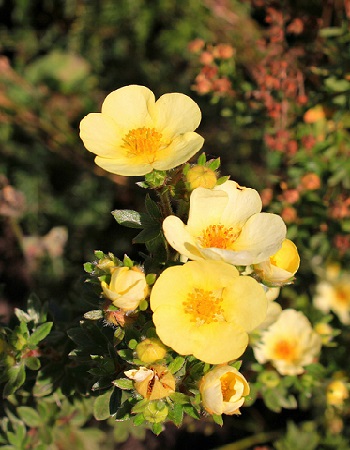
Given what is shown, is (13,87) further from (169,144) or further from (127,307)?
(127,307)

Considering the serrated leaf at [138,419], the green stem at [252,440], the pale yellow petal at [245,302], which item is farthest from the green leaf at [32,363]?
the green stem at [252,440]

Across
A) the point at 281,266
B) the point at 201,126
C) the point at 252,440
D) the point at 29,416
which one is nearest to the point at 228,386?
the point at 281,266

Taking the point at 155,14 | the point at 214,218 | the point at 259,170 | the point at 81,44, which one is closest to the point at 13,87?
the point at 81,44

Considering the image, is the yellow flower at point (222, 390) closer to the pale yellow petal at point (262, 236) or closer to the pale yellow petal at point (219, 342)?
the pale yellow petal at point (219, 342)

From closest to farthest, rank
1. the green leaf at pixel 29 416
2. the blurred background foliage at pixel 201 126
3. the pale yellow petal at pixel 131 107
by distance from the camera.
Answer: the pale yellow petal at pixel 131 107, the green leaf at pixel 29 416, the blurred background foliage at pixel 201 126

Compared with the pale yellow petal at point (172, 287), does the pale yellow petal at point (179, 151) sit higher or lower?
higher
